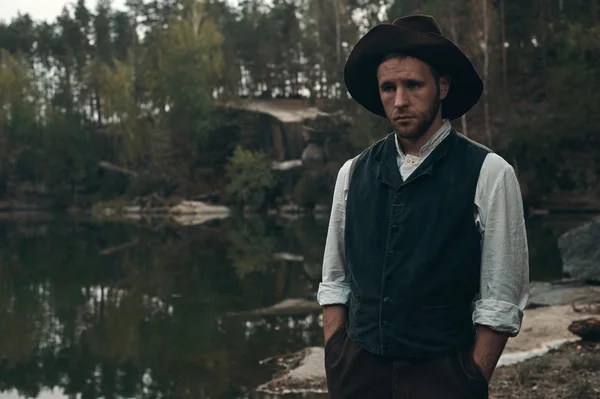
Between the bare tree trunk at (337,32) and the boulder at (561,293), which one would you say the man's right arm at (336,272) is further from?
the bare tree trunk at (337,32)

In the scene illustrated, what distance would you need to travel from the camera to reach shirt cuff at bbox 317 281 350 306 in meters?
2.66

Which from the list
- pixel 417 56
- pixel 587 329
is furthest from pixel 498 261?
pixel 587 329

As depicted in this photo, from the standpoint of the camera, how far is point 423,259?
2.38m

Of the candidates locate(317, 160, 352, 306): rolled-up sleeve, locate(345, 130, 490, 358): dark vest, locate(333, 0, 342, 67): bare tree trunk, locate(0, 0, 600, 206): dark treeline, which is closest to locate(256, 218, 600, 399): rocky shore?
locate(317, 160, 352, 306): rolled-up sleeve

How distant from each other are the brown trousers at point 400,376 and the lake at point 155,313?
5.05 m

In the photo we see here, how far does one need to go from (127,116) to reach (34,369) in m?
53.3

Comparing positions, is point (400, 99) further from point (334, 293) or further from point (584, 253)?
point (584, 253)

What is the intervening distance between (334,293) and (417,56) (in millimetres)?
793

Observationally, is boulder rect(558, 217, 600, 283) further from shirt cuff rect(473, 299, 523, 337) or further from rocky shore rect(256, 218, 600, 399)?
shirt cuff rect(473, 299, 523, 337)

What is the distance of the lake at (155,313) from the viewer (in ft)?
27.4

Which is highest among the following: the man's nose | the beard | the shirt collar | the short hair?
the short hair

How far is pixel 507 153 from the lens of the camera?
114 feet

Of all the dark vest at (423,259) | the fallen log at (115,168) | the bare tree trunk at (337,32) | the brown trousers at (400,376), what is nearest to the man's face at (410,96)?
the dark vest at (423,259)

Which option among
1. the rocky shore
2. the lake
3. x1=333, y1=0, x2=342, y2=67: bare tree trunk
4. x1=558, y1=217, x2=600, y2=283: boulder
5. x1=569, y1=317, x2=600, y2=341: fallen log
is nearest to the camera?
the rocky shore
